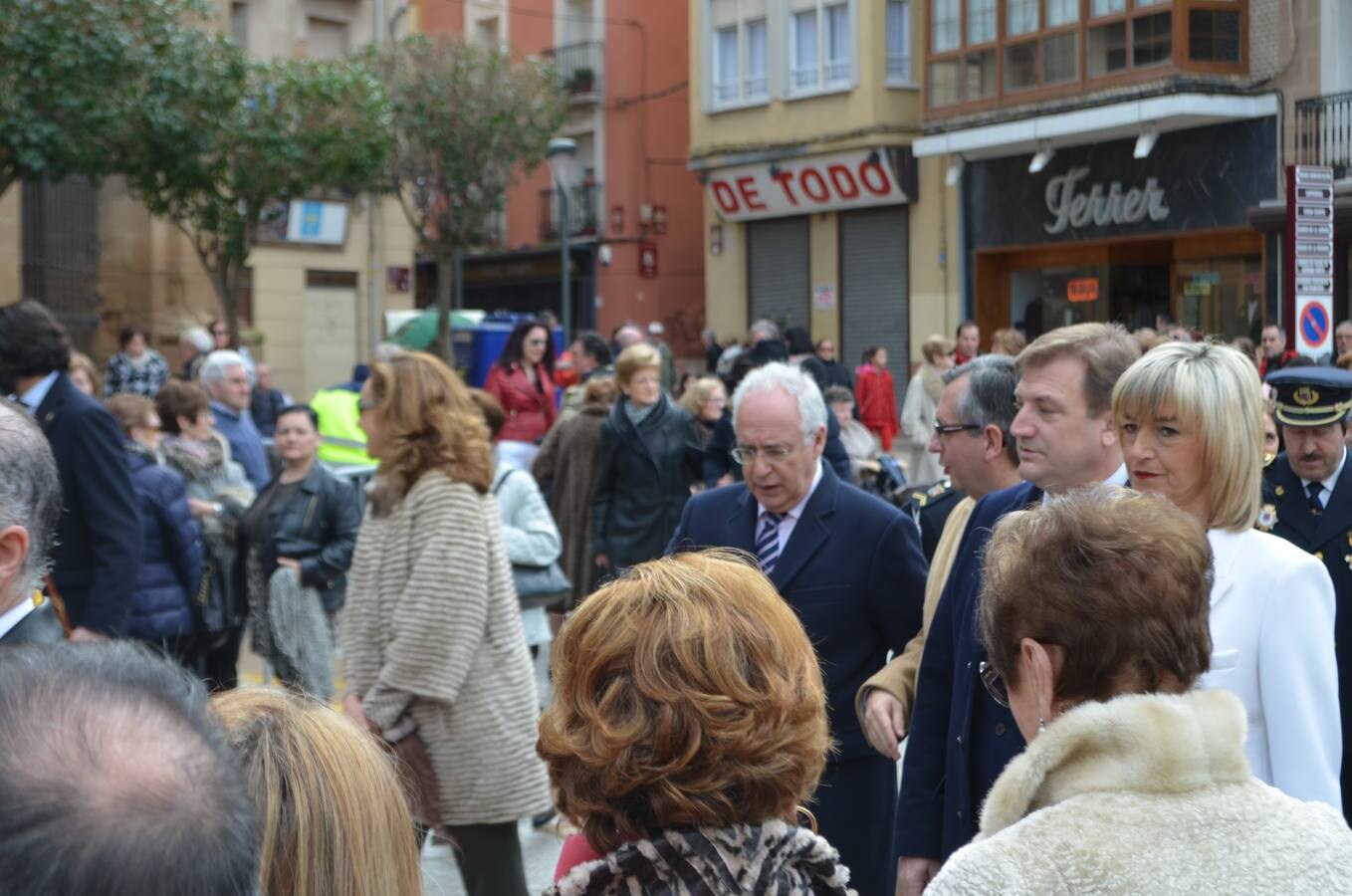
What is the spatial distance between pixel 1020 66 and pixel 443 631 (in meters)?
24.6

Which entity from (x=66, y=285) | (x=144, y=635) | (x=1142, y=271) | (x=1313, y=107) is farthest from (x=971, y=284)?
(x=144, y=635)

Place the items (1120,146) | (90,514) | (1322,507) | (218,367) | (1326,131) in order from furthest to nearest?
(1120,146) < (1326,131) < (218,367) < (90,514) < (1322,507)

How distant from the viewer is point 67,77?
17.8 meters

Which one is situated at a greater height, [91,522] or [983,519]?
[983,519]

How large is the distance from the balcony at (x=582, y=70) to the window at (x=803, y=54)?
7792 millimetres

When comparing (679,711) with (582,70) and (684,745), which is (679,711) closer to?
(684,745)

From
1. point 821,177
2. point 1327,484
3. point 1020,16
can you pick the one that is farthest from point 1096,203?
point 1327,484

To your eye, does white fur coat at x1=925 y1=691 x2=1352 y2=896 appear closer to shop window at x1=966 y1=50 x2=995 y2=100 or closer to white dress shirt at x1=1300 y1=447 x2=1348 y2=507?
white dress shirt at x1=1300 y1=447 x2=1348 y2=507

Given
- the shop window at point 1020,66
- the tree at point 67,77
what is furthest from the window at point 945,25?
the tree at point 67,77

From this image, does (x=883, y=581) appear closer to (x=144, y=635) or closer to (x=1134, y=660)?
(x=1134, y=660)

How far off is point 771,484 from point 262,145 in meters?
17.6

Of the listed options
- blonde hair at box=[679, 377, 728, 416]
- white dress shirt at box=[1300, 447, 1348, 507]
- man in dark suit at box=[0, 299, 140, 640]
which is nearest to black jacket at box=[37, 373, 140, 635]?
man in dark suit at box=[0, 299, 140, 640]

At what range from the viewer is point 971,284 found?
29547 millimetres

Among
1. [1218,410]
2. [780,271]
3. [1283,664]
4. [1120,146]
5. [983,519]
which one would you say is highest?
[1120,146]
